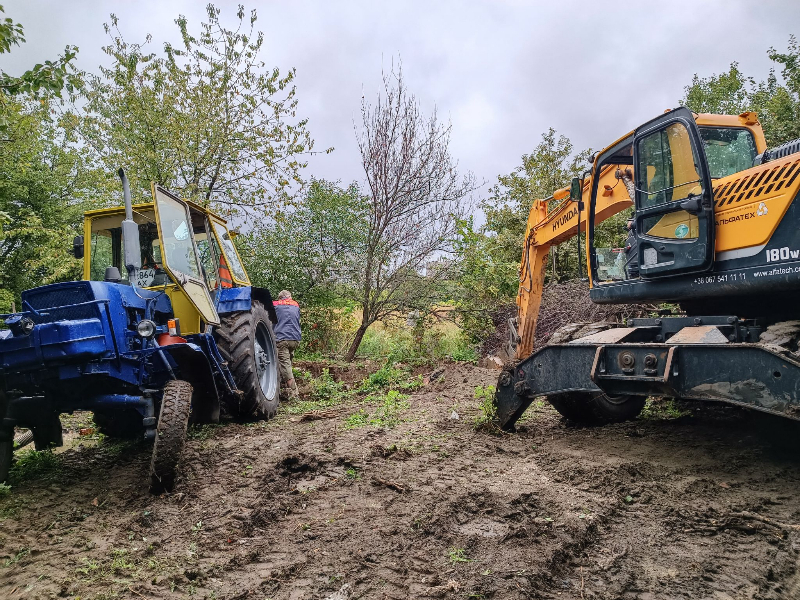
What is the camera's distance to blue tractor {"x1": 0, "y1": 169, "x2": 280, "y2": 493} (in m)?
3.98

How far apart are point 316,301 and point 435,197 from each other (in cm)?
360

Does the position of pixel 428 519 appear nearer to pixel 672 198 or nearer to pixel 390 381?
pixel 672 198

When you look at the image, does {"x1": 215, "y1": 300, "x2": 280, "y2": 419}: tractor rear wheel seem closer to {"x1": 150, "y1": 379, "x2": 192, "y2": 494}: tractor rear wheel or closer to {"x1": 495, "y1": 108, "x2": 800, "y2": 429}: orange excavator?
{"x1": 150, "y1": 379, "x2": 192, "y2": 494}: tractor rear wheel

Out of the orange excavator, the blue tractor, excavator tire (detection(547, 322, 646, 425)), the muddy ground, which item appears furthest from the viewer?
excavator tire (detection(547, 322, 646, 425))

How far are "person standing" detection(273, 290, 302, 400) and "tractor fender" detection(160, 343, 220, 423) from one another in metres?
2.94

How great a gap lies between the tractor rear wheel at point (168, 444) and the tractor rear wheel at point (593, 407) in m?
3.37

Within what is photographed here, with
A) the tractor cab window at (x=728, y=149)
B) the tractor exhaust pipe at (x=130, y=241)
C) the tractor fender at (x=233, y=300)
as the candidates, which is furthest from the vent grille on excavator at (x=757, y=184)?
the tractor fender at (x=233, y=300)

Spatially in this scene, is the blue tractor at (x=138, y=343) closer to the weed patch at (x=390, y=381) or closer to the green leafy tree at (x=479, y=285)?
the weed patch at (x=390, y=381)

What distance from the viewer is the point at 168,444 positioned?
3.90 metres

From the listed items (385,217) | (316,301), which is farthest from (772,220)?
(316,301)

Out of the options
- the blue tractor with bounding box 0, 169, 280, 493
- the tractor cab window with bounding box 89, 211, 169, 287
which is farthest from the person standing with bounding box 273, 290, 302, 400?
the tractor cab window with bounding box 89, 211, 169, 287

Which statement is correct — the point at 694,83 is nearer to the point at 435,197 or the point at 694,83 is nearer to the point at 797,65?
A: the point at 797,65

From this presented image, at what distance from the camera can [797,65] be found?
66.4 ft

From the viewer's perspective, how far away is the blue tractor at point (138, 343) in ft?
13.1
